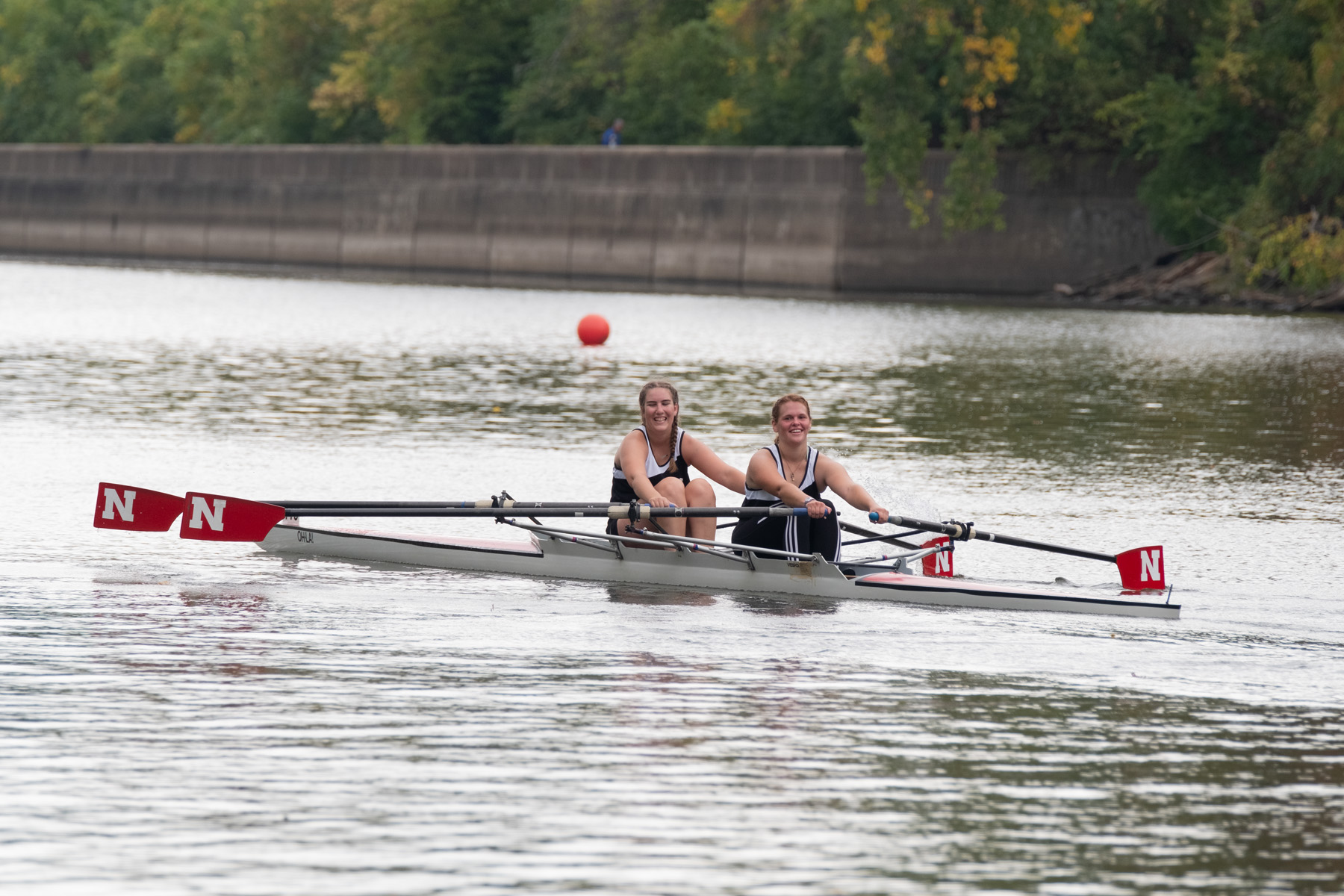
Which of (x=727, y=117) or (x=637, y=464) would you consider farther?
(x=727, y=117)

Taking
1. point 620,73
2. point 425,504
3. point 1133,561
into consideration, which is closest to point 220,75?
point 620,73

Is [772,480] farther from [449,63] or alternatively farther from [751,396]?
[449,63]

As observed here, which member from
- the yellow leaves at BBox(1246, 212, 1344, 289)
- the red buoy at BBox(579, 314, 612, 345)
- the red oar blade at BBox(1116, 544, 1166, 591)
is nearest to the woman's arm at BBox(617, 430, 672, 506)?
the red oar blade at BBox(1116, 544, 1166, 591)

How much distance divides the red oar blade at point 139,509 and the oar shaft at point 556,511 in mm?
689

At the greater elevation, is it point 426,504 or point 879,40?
point 879,40

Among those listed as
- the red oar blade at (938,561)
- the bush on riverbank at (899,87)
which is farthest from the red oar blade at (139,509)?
the bush on riverbank at (899,87)

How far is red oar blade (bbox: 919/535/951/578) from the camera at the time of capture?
12.6m

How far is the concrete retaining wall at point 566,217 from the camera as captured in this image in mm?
52812

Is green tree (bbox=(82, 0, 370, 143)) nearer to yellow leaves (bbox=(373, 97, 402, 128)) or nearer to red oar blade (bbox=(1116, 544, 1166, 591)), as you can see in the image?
yellow leaves (bbox=(373, 97, 402, 128))

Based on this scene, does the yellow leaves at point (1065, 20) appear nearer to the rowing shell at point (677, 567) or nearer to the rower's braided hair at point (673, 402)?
the rowing shell at point (677, 567)

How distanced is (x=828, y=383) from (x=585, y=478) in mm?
10444

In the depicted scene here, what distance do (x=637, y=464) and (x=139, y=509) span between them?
3.18 meters

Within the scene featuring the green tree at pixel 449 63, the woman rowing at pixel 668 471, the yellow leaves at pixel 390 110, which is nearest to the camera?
the woman rowing at pixel 668 471

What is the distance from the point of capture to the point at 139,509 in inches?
499
